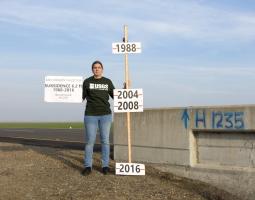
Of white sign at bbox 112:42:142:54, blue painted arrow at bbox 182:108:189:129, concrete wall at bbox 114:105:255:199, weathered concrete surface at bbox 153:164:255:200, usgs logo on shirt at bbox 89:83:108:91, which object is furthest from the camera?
white sign at bbox 112:42:142:54

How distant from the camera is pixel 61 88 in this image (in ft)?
38.2

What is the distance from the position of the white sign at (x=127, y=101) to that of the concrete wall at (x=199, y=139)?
2.44ft

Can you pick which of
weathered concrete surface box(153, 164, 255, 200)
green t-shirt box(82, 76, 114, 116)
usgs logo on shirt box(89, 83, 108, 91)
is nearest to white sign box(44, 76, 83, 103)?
green t-shirt box(82, 76, 114, 116)

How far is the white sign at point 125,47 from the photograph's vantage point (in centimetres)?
1045

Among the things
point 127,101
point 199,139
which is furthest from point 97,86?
point 199,139

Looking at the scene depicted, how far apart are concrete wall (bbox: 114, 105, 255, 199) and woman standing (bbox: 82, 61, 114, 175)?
1.28 meters

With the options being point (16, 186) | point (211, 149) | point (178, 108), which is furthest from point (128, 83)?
point (16, 186)

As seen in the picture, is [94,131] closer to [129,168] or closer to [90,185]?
[129,168]

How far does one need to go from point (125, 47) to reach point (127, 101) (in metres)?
1.12

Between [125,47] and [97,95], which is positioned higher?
[125,47]

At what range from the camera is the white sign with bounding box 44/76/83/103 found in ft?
37.8

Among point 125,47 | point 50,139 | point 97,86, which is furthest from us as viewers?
point 50,139

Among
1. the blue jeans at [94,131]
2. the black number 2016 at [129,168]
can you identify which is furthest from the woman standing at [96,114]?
the black number 2016 at [129,168]

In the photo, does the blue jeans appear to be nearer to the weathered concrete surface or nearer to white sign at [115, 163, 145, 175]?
white sign at [115, 163, 145, 175]
